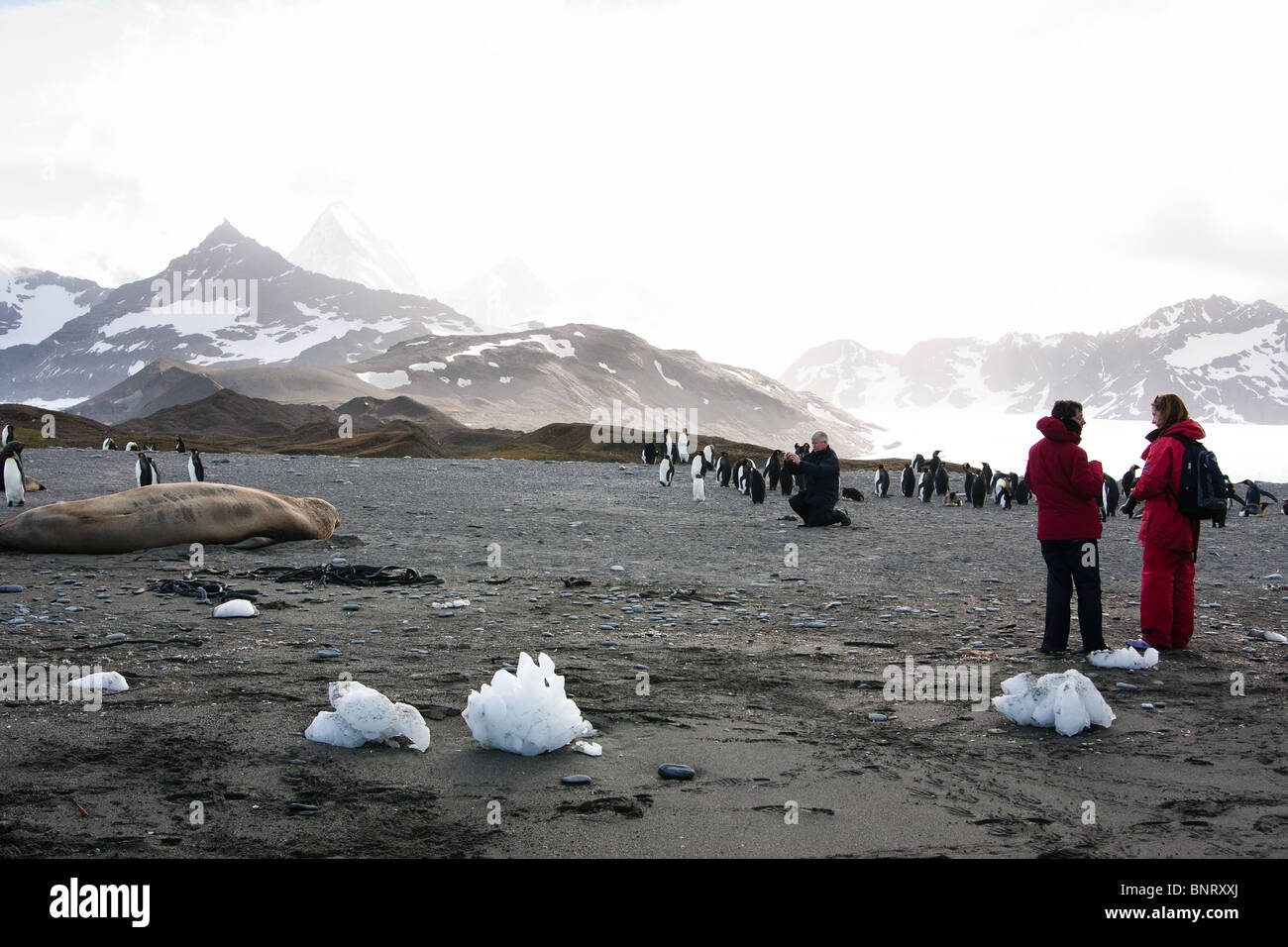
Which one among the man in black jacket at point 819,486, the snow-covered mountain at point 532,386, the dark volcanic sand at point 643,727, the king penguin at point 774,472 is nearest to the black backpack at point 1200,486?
the dark volcanic sand at point 643,727

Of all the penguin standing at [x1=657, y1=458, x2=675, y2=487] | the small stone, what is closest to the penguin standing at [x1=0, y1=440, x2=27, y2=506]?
the penguin standing at [x1=657, y1=458, x2=675, y2=487]

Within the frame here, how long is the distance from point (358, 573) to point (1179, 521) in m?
7.27

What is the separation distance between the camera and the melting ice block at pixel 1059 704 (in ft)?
15.8

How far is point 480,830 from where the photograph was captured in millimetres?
A: 3498

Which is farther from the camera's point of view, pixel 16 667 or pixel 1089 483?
pixel 1089 483

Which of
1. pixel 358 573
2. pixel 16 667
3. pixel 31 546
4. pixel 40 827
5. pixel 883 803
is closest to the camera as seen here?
pixel 40 827

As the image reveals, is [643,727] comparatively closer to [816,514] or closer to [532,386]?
[816,514]

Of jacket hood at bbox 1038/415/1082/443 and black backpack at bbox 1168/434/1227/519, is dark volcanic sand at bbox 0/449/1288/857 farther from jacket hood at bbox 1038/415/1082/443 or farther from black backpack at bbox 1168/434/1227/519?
jacket hood at bbox 1038/415/1082/443

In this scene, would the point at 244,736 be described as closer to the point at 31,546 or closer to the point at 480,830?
the point at 480,830

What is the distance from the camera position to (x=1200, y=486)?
689 centimetres

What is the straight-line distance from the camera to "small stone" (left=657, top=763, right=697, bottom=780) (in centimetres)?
412

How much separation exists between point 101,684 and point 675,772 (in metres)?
3.32

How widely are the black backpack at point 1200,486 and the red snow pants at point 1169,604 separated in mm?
359
